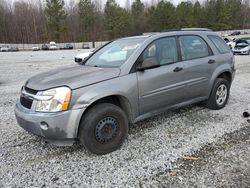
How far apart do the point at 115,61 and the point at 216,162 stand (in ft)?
7.07

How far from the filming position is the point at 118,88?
129 inches

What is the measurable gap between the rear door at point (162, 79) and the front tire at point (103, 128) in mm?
464

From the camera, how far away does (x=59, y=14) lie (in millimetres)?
56219

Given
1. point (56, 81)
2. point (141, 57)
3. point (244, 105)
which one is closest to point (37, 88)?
point (56, 81)

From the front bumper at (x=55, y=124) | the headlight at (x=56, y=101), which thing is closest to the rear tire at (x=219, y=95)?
the front bumper at (x=55, y=124)

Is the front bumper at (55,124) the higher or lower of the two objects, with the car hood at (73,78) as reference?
lower

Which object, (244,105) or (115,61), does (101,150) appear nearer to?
(115,61)

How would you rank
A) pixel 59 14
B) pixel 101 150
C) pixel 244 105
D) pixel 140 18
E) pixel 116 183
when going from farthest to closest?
pixel 140 18, pixel 59 14, pixel 244 105, pixel 101 150, pixel 116 183

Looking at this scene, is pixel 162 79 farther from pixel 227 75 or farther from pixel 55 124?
pixel 227 75

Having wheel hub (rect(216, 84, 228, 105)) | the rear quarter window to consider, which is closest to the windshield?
the rear quarter window

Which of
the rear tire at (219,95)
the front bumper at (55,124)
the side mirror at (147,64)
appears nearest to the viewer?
the front bumper at (55,124)

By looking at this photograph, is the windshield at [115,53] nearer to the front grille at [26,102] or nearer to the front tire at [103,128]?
the front tire at [103,128]

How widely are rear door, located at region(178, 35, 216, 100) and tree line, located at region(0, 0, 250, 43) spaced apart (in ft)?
182

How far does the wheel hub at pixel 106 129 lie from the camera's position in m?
3.24
